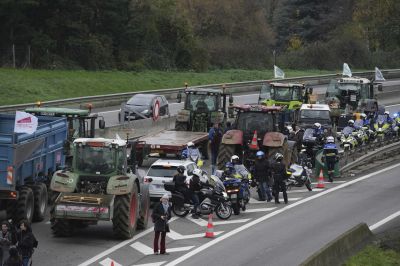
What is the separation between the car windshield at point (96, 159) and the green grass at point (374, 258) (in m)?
6.24

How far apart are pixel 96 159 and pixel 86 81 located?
38.0 meters

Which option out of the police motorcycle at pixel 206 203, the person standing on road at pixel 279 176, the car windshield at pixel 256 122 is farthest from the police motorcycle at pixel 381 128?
the police motorcycle at pixel 206 203

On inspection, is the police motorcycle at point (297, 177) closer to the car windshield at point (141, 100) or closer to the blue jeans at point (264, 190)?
the blue jeans at point (264, 190)

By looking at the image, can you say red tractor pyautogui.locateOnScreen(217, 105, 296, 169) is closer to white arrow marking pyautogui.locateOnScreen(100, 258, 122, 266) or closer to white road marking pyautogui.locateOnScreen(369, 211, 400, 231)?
white road marking pyautogui.locateOnScreen(369, 211, 400, 231)

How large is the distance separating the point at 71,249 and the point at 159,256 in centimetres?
205

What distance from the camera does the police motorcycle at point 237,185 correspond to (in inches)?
1029

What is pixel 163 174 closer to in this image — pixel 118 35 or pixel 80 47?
pixel 80 47

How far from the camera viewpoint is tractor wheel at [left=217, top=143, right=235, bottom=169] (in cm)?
3181

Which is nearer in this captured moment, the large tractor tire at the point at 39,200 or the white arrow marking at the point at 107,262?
the white arrow marking at the point at 107,262

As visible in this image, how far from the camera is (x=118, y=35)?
7169 centimetres

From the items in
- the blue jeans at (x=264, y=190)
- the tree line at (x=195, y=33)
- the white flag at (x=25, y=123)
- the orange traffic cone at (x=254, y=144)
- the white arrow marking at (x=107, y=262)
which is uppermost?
the tree line at (x=195, y=33)

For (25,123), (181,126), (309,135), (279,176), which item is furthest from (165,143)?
(25,123)

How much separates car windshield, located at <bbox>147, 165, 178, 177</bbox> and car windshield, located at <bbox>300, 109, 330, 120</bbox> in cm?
1602

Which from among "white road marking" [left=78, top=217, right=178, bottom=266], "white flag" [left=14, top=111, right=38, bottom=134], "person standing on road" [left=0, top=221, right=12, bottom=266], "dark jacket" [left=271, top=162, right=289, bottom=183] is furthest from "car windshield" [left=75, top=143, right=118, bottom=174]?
"dark jacket" [left=271, top=162, right=289, bottom=183]
